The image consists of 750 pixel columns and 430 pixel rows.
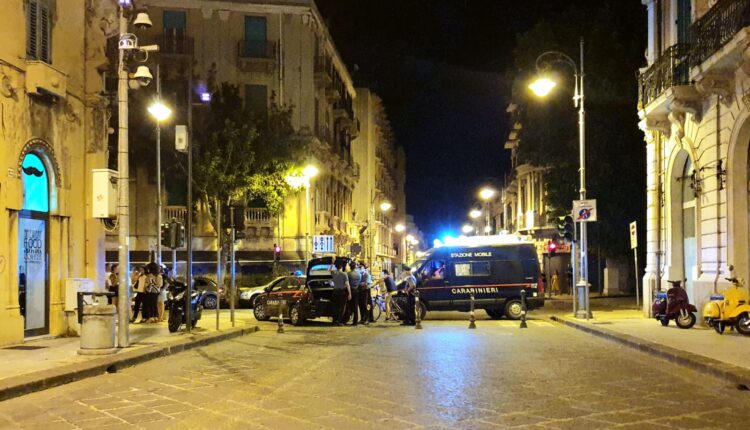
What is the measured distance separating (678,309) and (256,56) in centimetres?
2775

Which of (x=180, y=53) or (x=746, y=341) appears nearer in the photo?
(x=746, y=341)

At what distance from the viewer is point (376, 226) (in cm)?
7150

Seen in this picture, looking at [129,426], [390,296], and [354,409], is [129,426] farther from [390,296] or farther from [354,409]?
[390,296]

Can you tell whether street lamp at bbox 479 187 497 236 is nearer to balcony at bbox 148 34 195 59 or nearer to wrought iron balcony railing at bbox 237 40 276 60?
wrought iron balcony railing at bbox 237 40 276 60

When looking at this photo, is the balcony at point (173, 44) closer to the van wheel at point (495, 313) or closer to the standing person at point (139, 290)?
the standing person at point (139, 290)

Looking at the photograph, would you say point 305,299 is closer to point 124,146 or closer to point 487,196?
point 124,146

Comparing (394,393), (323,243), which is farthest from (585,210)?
(323,243)

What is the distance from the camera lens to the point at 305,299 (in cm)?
2138

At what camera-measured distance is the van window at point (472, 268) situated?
923 inches

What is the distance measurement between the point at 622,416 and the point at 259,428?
12.8 ft

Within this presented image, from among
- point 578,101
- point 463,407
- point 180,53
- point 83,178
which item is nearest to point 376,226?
point 180,53

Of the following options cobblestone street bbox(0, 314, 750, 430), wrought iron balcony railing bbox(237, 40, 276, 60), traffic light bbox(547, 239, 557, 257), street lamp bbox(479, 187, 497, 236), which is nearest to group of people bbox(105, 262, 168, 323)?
cobblestone street bbox(0, 314, 750, 430)

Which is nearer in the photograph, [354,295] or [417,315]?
[417,315]

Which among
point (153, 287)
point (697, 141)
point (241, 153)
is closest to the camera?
A: point (697, 141)
